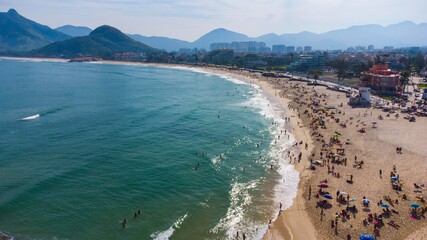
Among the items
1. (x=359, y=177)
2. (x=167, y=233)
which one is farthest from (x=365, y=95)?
(x=167, y=233)

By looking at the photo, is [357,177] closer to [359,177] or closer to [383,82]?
[359,177]

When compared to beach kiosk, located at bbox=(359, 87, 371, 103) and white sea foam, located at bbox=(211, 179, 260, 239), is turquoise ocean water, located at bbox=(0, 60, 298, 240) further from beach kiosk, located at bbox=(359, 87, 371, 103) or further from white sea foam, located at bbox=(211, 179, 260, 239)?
beach kiosk, located at bbox=(359, 87, 371, 103)

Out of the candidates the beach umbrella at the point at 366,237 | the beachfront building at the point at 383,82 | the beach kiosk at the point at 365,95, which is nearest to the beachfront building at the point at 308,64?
the beachfront building at the point at 383,82

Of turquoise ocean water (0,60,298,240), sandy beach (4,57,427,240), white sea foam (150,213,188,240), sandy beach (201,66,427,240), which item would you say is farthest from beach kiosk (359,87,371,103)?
white sea foam (150,213,188,240)

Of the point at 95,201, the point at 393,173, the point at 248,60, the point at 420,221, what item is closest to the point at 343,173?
the point at 393,173

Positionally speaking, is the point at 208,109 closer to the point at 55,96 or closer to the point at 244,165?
the point at 244,165
